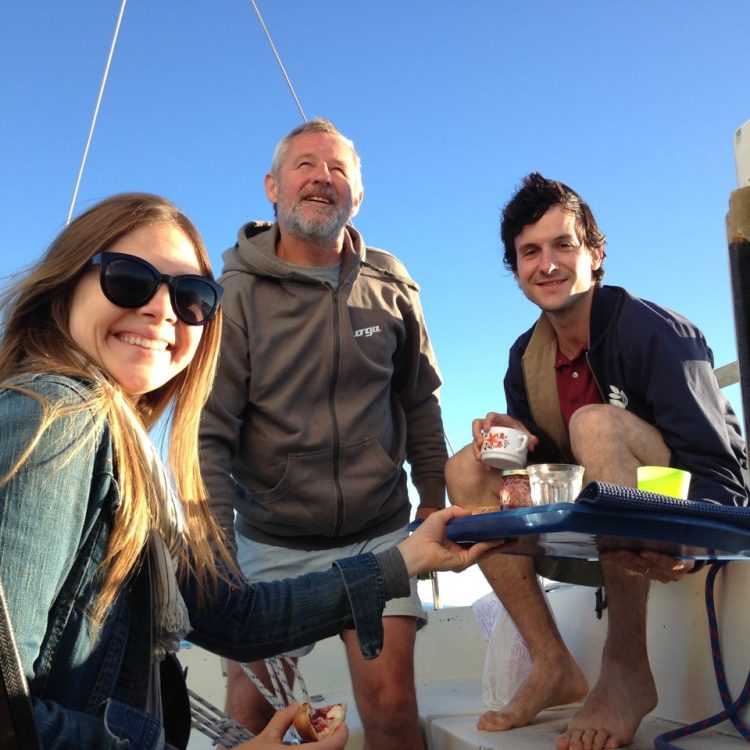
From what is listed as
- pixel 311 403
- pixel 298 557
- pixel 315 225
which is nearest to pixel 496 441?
pixel 311 403

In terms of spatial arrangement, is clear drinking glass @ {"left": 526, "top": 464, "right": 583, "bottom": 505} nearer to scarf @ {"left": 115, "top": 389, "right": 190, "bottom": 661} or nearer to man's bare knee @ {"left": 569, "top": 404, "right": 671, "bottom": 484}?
man's bare knee @ {"left": 569, "top": 404, "right": 671, "bottom": 484}

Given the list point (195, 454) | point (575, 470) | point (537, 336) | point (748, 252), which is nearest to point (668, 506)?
point (575, 470)

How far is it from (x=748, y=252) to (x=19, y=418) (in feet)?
3.03

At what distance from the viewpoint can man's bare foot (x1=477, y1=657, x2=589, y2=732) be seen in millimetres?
2359

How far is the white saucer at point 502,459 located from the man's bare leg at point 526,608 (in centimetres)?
14

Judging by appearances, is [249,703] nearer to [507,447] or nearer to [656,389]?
[507,447]

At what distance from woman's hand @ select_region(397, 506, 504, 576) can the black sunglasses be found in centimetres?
60

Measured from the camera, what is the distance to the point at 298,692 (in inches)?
131

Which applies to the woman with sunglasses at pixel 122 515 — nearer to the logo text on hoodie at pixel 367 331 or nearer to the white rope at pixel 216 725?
the white rope at pixel 216 725

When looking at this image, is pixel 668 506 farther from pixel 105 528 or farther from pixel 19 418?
pixel 19 418

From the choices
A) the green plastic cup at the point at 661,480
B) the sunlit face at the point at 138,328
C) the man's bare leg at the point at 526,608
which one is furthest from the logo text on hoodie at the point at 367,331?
the sunlit face at the point at 138,328

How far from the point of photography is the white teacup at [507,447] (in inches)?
89.9

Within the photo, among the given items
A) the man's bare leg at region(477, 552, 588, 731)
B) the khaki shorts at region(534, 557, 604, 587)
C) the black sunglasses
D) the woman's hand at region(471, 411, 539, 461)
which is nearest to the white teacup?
the woman's hand at region(471, 411, 539, 461)

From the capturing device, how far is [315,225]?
9.84ft
